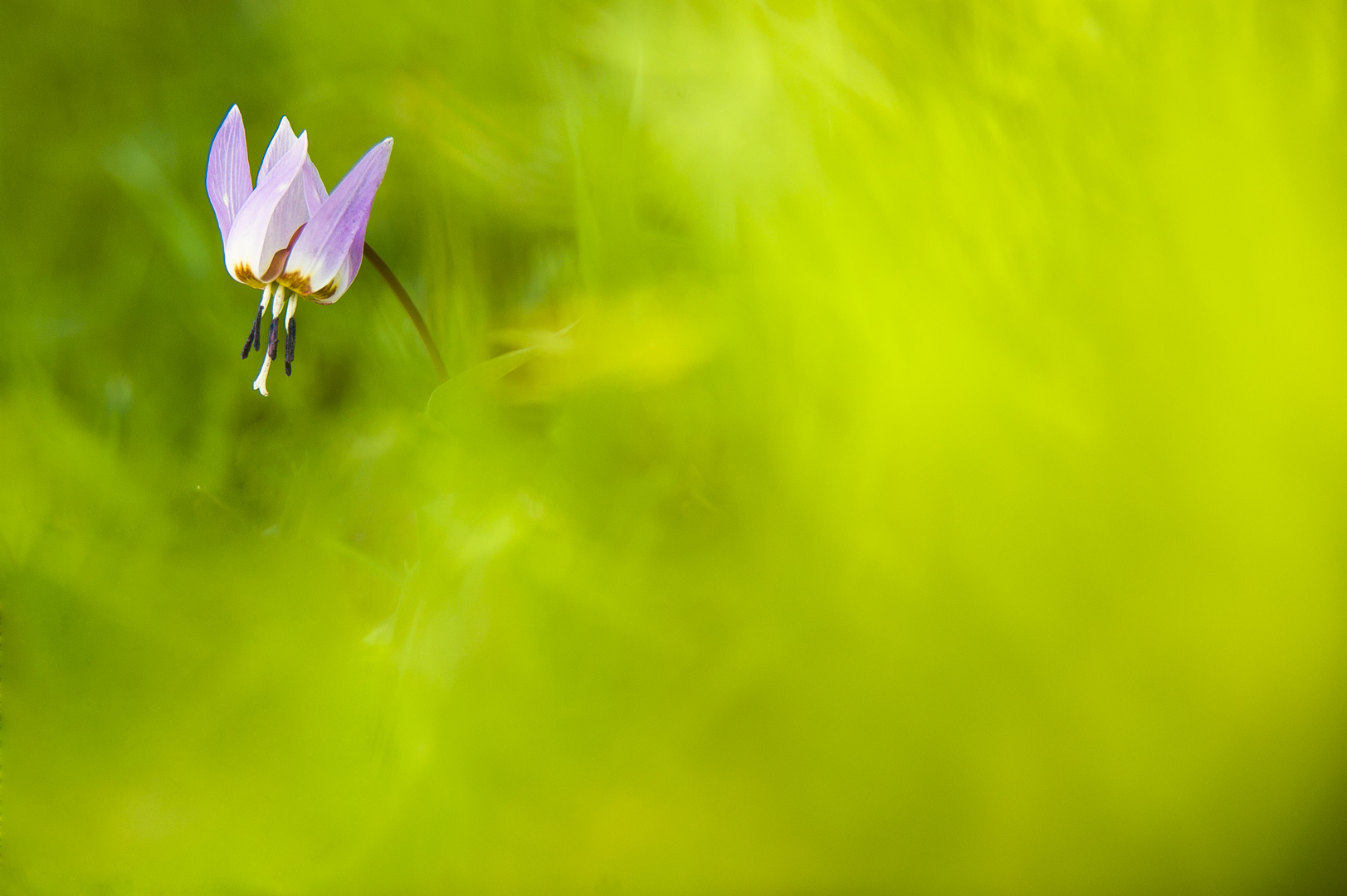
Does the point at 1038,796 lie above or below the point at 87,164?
below

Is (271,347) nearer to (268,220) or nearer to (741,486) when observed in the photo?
(268,220)

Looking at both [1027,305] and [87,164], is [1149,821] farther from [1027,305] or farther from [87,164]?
[87,164]

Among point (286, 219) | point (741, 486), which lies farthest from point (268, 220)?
point (741, 486)

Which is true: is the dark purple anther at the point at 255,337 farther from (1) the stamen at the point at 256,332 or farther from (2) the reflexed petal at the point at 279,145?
(2) the reflexed petal at the point at 279,145

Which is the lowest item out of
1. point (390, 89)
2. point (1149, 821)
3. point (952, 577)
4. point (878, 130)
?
point (1149, 821)

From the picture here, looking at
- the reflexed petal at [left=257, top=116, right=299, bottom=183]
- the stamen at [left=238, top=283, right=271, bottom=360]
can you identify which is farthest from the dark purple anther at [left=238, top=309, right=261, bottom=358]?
the reflexed petal at [left=257, top=116, right=299, bottom=183]

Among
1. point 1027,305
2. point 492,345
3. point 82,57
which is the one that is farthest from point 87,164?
point 1027,305
